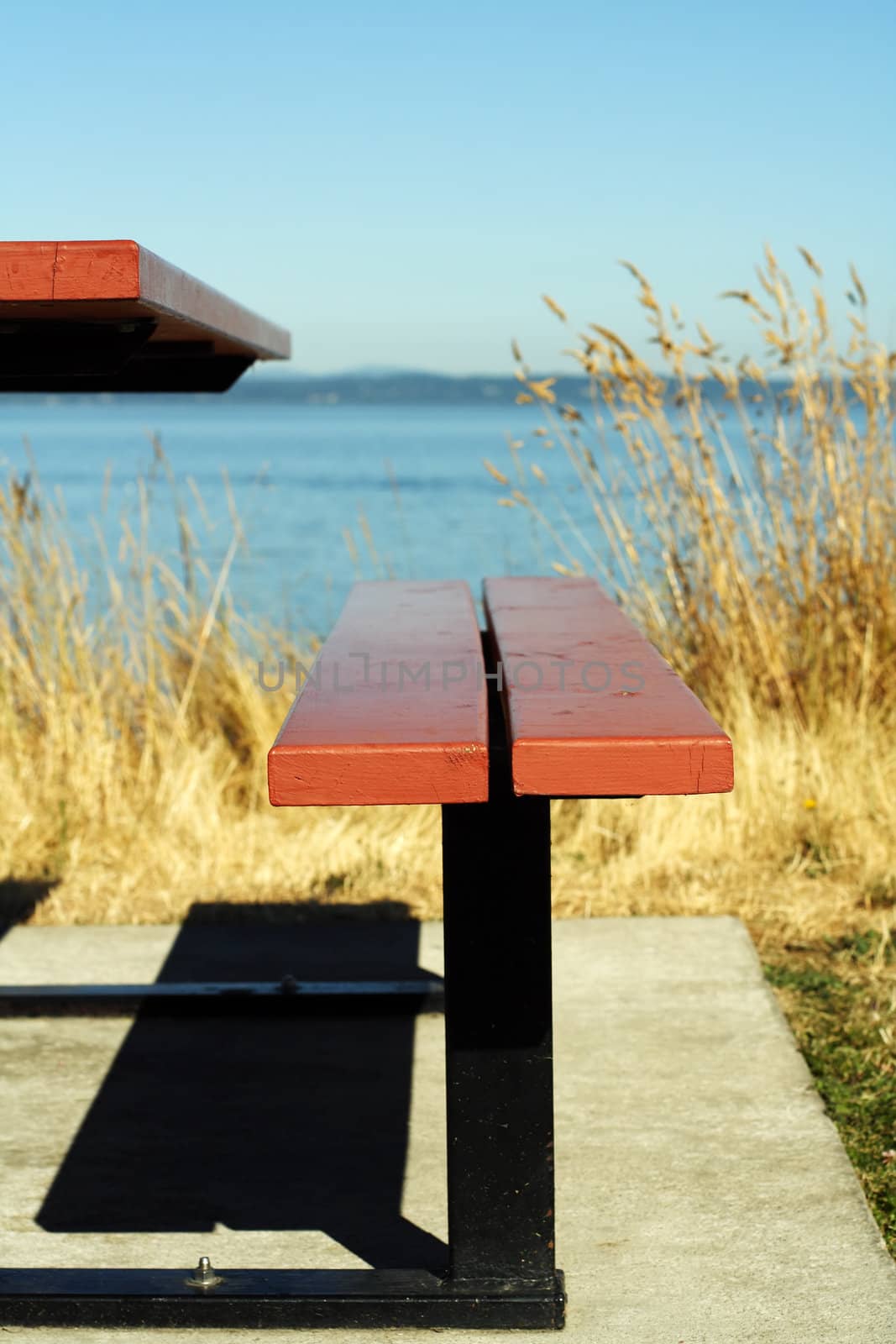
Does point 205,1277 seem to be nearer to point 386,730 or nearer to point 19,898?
point 386,730

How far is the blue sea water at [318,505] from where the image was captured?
760 centimetres

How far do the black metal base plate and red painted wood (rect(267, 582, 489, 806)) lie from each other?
24.1 inches

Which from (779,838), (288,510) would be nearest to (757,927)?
(779,838)

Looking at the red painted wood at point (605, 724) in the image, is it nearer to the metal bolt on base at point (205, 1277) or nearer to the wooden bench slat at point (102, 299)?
the wooden bench slat at point (102, 299)

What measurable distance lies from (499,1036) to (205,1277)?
41 centimetres

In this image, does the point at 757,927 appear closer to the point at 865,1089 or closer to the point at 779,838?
the point at 779,838

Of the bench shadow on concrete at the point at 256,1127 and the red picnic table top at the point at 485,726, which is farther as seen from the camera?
the bench shadow on concrete at the point at 256,1127

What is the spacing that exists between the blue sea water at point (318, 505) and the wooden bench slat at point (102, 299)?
1.36 m

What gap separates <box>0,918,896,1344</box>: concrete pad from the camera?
65.8 inches

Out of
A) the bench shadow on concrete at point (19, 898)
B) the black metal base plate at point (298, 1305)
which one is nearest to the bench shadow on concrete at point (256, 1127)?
the black metal base plate at point (298, 1305)

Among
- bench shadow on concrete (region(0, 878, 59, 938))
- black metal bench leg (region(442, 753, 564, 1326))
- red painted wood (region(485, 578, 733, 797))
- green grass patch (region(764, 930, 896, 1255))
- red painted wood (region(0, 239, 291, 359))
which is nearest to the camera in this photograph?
A: red painted wood (region(485, 578, 733, 797))

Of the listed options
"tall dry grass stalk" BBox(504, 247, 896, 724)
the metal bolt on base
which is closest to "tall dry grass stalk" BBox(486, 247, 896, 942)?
"tall dry grass stalk" BBox(504, 247, 896, 724)

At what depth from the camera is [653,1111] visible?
2131mm

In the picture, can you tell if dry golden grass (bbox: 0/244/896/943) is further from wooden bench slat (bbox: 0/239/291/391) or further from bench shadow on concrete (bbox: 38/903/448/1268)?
wooden bench slat (bbox: 0/239/291/391)
